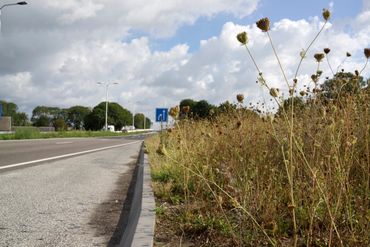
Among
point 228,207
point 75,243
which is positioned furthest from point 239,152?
point 75,243

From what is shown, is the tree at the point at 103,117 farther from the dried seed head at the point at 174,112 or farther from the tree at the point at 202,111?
the dried seed head at the point at 174,112

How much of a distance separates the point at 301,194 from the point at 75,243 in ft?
7.15

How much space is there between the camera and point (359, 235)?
2.79 metres

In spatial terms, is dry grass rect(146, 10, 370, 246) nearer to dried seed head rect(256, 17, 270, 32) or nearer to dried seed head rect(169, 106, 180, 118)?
dried seed head rect(256, 17, 270, 32)

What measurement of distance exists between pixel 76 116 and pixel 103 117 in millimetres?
35680

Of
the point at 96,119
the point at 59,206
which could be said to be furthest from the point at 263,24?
the point at 96,119

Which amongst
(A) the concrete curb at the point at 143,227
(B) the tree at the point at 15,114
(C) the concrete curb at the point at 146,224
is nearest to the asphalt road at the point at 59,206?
(A) the concrete curb at the point at 143,227

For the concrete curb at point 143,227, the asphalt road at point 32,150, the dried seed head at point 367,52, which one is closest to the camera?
the dried seed head at point 367,52

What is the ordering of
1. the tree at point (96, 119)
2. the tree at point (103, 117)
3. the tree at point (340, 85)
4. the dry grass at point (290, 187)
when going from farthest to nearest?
the tree at point (103, 117) < the tree at point (96, 119) < the tree at point (340, 85) < the dry grass at point (290, 187)

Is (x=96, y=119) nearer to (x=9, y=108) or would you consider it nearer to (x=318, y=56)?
(x=9, y=108)

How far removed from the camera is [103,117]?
5074 inches

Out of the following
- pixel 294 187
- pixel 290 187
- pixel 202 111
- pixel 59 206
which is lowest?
pixel 59 206

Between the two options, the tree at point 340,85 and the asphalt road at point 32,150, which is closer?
the tree at point 340,85

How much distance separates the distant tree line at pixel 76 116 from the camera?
132 metres
